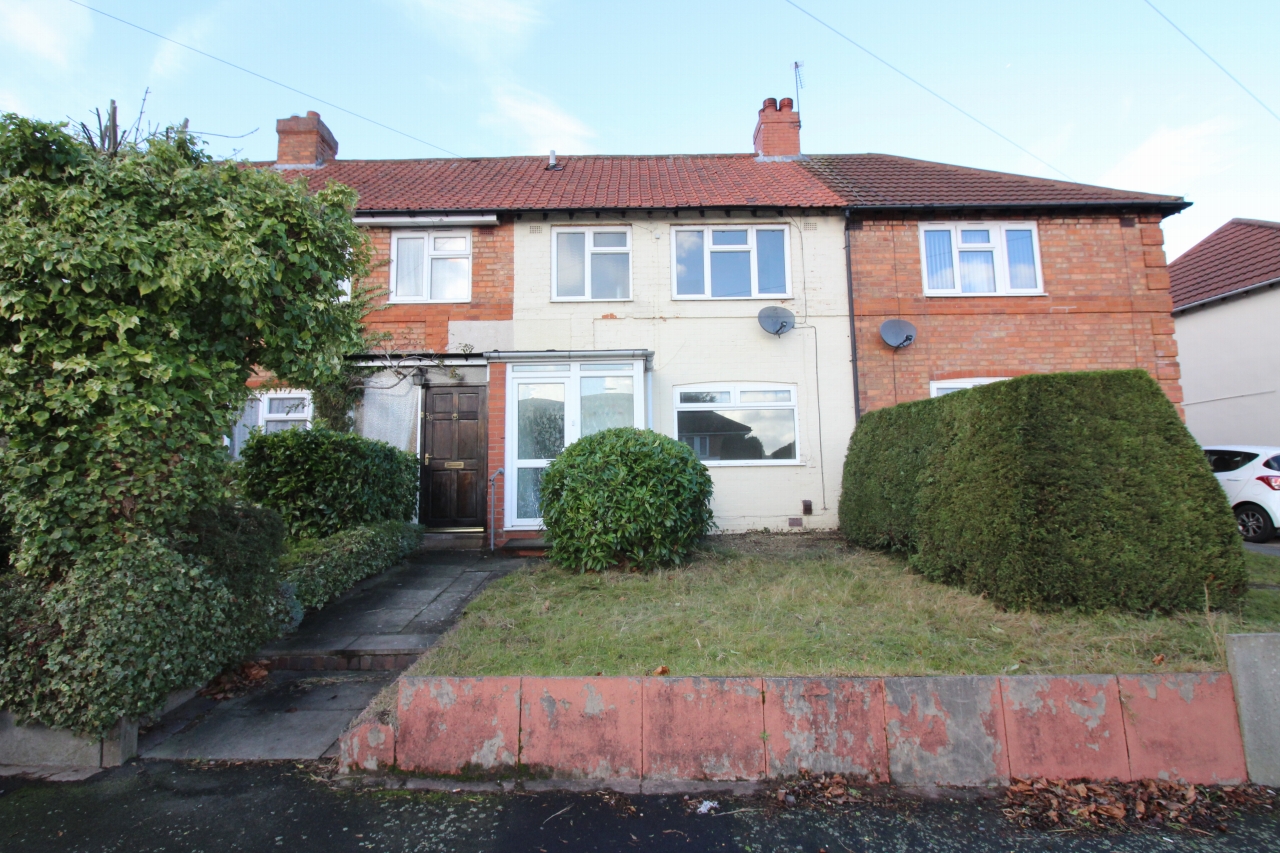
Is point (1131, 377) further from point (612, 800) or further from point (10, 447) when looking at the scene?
point (10, 447)

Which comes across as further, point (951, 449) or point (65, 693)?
point (951, 449)

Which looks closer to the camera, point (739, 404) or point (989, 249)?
point (739, 404)

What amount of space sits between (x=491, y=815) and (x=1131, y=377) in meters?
4.96

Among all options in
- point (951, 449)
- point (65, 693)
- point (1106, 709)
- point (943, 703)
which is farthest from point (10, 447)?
point (951, 449)

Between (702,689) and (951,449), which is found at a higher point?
(951,449)

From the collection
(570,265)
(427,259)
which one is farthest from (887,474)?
(427,259)

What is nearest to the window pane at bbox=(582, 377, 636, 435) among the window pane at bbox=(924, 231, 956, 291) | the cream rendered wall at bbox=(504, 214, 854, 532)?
the cream rendered wall at bbox=(504, 214, 854, 532)

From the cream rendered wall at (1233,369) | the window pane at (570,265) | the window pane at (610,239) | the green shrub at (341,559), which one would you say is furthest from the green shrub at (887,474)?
the cream rendered wall at (1233,369)

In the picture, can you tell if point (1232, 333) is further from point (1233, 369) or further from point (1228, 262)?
point (1228, 262)

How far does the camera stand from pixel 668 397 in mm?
9477

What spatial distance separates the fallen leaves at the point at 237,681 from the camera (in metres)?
4.12

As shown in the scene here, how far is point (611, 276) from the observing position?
984 centimetres

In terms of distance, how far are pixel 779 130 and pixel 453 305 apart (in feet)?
23.6

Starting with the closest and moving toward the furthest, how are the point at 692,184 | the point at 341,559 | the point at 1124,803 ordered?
the point at 1124,803, the point at 341,559, the point at 692,184
